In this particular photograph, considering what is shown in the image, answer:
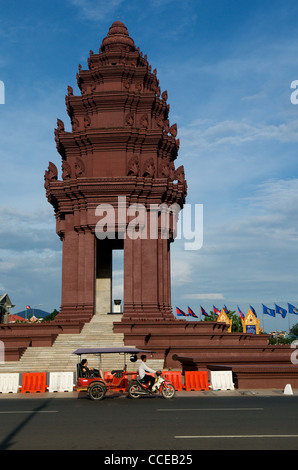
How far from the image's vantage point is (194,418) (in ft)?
50.0

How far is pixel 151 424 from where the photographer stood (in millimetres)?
14312

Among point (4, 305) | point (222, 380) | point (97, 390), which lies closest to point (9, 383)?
point (97, 390)

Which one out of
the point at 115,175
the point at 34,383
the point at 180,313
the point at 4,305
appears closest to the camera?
the point at 34,383

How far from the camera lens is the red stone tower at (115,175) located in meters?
38.4

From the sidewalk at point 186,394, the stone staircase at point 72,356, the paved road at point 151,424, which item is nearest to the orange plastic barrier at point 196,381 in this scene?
the sidewalk at point 186,394

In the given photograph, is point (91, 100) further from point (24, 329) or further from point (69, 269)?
point (24, 329)

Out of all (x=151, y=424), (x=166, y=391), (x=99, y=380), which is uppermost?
(x=99, y=380)

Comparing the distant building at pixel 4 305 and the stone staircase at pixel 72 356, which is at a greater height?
the distant building at pixel 4 305

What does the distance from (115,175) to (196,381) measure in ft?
67.6

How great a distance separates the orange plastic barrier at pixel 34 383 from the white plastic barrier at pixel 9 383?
35 cm

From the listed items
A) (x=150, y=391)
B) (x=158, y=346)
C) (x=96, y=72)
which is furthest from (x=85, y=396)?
(x=96, y=72)

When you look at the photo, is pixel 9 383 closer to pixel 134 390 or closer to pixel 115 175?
pixel 134 390

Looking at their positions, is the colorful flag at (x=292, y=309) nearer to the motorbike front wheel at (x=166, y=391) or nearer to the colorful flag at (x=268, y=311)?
the colorful flag at (x=268, y=311)
